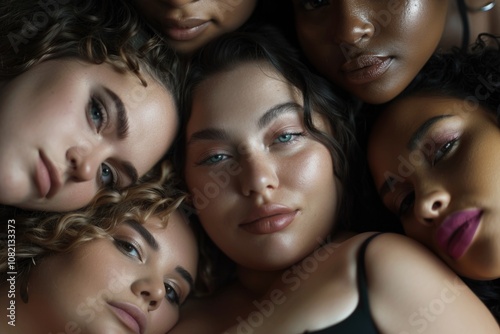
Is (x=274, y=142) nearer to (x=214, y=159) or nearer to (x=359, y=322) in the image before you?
(x=214, y=159)

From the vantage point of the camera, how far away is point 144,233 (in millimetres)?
1383

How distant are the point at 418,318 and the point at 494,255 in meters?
0.19

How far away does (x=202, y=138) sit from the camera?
144cm

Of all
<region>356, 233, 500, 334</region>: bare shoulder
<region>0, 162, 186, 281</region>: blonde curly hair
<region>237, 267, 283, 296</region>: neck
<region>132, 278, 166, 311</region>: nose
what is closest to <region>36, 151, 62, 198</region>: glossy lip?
<region>0, 162, 186, 281</region>: blonde curly hair

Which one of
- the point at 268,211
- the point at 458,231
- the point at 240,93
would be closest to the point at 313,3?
the point at 240,93

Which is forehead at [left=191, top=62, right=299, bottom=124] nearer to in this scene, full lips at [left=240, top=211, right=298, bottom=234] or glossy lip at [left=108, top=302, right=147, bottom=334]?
full lips at [left=240, top=211, right=298, bottom=234]

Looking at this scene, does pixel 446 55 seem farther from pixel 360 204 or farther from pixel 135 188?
pixel 135 188

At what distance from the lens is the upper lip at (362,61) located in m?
1.38

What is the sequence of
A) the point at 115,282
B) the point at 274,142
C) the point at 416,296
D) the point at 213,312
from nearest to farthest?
the point at 416,296
the point at 115,282
the point at 274,142
the point at 213,312

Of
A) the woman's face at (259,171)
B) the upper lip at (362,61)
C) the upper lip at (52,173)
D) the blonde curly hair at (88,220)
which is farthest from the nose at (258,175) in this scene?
the upper lip at (52,173)

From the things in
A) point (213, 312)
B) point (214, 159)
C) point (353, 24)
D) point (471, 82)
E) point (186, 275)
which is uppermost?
point (353, 24)

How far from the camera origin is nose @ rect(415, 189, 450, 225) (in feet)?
4.15

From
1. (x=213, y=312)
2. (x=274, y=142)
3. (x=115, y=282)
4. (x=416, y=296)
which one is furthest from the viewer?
(x=213, y=312)

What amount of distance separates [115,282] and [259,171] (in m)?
0.38
